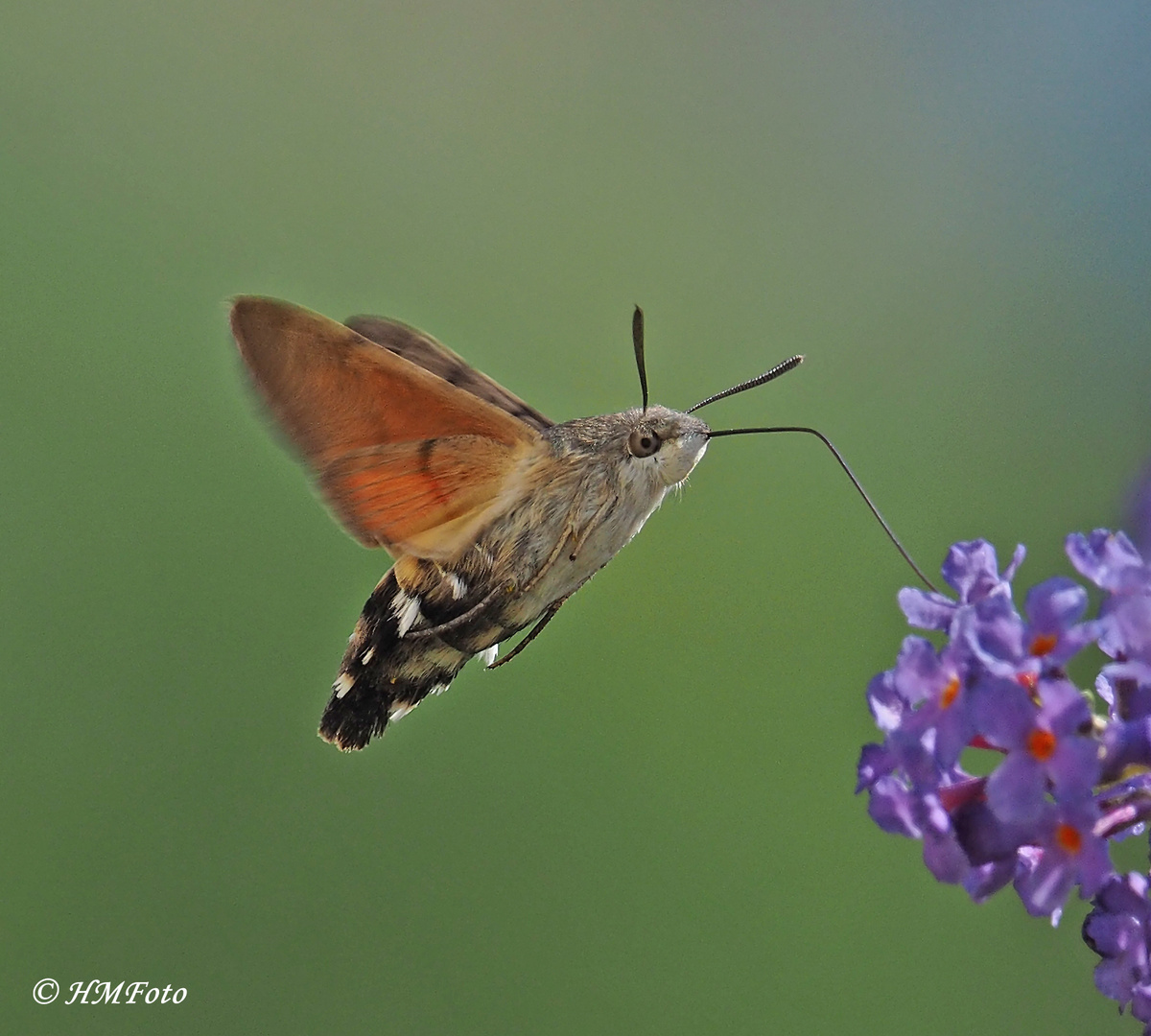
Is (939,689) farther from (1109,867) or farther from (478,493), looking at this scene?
(478,493)

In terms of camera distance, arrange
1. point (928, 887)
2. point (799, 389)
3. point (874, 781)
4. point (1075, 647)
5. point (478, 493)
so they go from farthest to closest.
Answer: point (799, 389), point (928, 887), point (478, 493), point (874, 781), point (1075, 647)

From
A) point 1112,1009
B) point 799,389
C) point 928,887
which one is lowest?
point 1112,1009

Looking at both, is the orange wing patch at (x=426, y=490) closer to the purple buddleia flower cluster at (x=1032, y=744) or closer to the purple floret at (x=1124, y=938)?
the purple buddleia flower cluster at (x=1032, y=744)

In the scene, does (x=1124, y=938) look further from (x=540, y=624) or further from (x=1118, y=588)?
(x=540, y=624)

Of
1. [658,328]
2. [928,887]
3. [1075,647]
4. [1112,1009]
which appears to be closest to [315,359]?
[1075,647]

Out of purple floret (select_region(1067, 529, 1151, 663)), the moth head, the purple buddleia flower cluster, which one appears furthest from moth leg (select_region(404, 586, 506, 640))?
purple floret (select_region(1067, 529, 1151, 663))

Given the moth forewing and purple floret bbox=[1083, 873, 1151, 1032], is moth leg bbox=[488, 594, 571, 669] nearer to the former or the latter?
the moth forewing

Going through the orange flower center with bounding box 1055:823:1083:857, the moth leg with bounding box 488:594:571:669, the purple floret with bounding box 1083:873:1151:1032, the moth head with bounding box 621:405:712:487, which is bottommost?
the purple floret with bounding box 1083:873:1151:1032
